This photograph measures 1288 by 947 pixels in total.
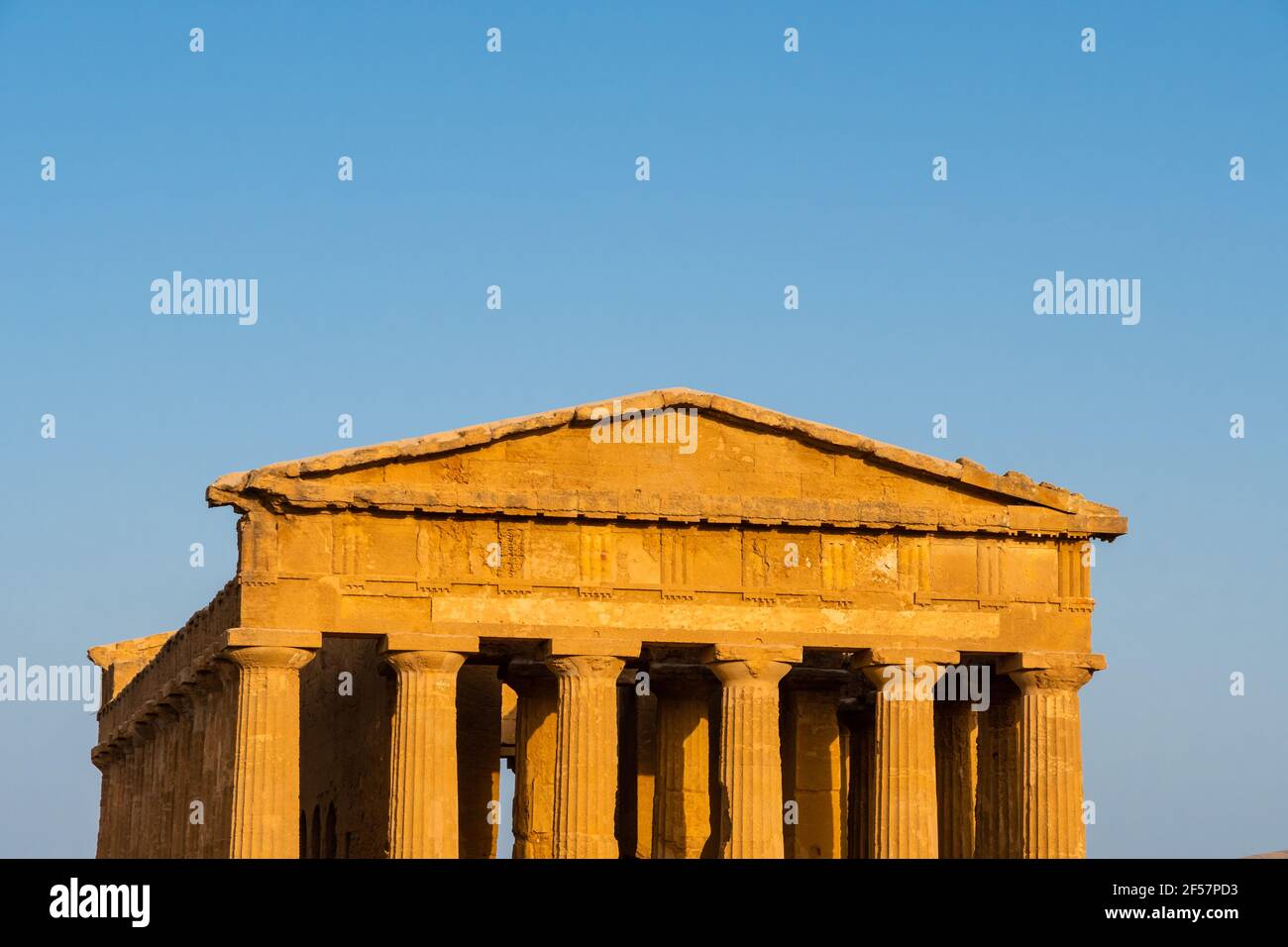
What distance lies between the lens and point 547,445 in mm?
41875

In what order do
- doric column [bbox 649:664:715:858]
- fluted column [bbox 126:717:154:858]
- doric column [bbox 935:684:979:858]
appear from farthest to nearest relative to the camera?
fluted column [bbox 126:717:154:858], doric column [bbox 649:664:715:858], doric column [bbox 935:684:979:858]

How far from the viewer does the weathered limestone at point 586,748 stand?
40969mm

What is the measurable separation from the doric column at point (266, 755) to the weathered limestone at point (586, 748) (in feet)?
13.3

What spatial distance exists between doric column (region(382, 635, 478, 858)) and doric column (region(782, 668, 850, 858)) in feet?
27.8

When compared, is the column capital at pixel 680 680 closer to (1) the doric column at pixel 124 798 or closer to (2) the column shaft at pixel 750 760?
(2) the column shaft at pixel 750 760

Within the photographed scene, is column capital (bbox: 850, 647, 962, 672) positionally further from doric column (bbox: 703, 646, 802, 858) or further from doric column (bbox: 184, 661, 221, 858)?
doric column (bbox: 184, 661, 221, 858)

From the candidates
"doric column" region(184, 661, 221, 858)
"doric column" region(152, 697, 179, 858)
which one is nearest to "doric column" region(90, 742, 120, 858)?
"doric column" region(152, 697, 179, 858)

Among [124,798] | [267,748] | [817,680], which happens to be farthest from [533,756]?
[124,798]

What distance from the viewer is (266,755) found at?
4003 centimetres

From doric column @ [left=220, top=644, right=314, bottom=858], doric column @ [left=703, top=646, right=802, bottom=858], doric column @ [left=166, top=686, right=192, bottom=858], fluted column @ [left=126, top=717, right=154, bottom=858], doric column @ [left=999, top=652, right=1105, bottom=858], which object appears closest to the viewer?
doric column @ [left=220, top=644, right=314, bottom=858]

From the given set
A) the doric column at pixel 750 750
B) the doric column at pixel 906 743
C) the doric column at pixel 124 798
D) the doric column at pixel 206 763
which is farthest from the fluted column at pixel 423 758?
the doric column at pixel 124 798

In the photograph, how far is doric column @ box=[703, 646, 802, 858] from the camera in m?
41.6
